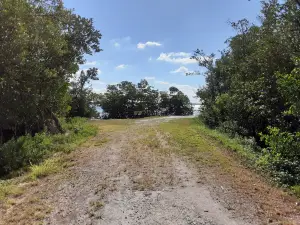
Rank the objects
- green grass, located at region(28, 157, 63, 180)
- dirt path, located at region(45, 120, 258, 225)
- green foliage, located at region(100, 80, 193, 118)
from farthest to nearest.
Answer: green foliage, located at region(100, 80, 193, 118) < green grass, located at region(28, 157, 63, 180) < dirt path, located at region(45, 120, 258, 225)

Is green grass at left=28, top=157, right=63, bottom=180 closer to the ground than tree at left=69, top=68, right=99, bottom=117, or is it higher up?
closer to the ground

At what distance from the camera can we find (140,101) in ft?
185

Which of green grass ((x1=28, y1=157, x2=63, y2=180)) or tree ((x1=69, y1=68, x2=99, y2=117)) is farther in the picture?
tree ((x1=69, y1=68, x2=99, y2=117))

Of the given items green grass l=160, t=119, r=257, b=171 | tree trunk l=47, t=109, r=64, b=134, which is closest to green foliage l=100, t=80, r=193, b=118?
tree trunk l=47, t=109, r=64, b=134

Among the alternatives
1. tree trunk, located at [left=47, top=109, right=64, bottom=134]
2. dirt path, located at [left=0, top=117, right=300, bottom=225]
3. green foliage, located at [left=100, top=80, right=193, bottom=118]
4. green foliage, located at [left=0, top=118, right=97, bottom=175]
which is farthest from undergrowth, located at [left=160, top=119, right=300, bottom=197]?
green foliage, located at [left=100, top=80, right=193, bottom=118]

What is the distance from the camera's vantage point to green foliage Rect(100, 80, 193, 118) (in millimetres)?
55375

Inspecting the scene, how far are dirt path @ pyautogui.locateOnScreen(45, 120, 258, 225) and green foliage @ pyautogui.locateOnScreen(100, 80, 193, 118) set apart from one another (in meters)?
46.4

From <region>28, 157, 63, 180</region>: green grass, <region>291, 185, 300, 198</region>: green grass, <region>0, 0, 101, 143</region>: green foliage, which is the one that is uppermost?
<region>0, 0, 101, 143</region>: green foliage

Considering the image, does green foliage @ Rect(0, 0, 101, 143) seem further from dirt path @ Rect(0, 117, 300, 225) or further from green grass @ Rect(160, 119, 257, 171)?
green grass @ Rect(160, 119, 257, 171)

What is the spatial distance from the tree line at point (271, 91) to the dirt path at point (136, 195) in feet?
7.38

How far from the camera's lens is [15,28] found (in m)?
8.99

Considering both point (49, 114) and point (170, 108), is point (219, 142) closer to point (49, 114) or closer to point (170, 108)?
point (49, 114)

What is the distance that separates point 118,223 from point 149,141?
7.72m

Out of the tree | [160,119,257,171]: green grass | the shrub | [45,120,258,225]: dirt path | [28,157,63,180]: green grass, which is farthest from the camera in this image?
the tree
